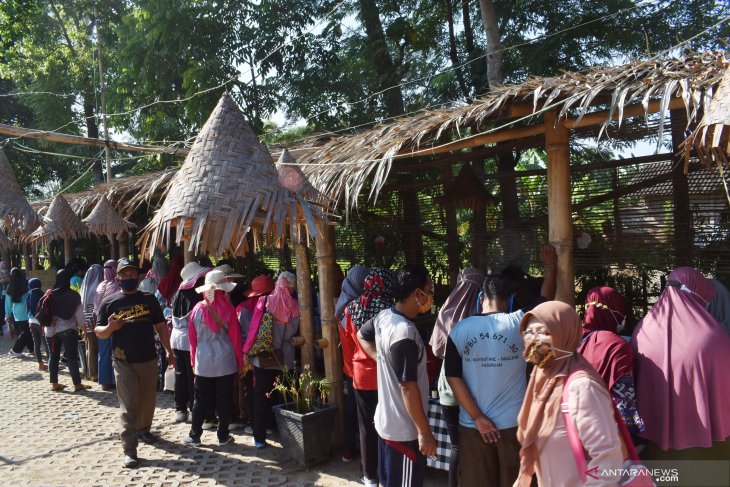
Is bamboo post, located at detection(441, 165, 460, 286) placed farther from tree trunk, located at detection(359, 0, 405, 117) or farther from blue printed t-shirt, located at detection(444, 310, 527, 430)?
tree trunk, located at detection(359, 0, 405, 117)

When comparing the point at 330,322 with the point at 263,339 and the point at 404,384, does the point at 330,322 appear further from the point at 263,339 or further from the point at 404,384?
the point at 404,384

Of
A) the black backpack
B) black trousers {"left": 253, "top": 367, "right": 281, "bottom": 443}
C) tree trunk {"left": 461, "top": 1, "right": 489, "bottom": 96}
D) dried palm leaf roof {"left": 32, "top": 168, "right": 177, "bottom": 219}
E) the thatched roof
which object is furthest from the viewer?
tree trunk {"left": 461, "top": 1, "right": 489, "bottom": 96}

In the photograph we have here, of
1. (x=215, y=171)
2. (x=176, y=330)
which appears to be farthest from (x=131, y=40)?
(x=215, y=171)

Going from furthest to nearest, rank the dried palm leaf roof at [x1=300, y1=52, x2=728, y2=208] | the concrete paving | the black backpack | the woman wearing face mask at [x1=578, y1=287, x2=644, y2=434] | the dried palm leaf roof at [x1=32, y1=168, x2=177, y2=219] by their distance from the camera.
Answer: the dried palm leaf roof at [x1=32, y1=168, x2=177, y2=219] < the black backpack < the concrete paving < the dried palm leaf roof at [x1=300, y1=52, x2=728, y2=208] < the woman wearing face mask at [x1=578, y1=287, x2=644, y2=434]

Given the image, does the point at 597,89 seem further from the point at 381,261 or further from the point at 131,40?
the point at 131,40

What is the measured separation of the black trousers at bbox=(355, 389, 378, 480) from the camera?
405 cm

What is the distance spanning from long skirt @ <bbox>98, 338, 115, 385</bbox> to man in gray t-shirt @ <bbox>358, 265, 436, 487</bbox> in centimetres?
559

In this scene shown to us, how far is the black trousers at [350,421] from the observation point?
4727mm

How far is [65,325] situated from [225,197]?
5.39m

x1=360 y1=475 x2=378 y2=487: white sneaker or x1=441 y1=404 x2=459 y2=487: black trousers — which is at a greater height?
x1=441 y1=404 x2=459 y2=487: black trousers

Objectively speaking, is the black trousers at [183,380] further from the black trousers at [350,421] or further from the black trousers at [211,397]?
the black trousers at [350,421]

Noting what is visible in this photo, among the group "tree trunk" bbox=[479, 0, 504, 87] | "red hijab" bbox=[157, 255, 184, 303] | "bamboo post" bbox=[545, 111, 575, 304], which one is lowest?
"red hijab" bbox=[157, 255, 184, 303]

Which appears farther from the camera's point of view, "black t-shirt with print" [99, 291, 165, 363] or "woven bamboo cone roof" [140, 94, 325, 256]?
"black t-shirt with print" [99, 291, 165, 363]

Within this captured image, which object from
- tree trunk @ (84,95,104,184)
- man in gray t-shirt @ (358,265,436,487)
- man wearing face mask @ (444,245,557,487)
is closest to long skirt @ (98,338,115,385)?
man in gray t-shirt @ (358,265,436,487)
